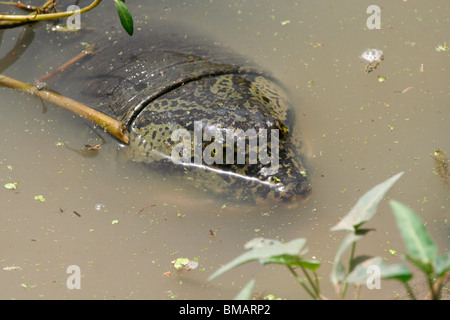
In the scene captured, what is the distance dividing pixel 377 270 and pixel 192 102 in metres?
2.46

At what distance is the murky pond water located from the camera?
2.98m

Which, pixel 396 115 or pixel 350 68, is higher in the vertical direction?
pixel 350 68

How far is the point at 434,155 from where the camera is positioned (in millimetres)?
3666

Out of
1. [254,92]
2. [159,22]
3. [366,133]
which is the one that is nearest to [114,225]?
[254,92]

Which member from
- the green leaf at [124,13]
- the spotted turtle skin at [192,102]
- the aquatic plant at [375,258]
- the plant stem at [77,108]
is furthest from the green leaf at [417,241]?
the green leaf at [124,13]

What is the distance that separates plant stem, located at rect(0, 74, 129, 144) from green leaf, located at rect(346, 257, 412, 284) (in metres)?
2.48

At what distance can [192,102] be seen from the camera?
149 inches

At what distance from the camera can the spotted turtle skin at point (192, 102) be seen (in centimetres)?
350

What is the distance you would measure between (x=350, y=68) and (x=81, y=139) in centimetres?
254

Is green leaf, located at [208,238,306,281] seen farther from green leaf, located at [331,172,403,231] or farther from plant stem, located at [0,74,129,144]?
plant stem, located at [0,74,129,144]

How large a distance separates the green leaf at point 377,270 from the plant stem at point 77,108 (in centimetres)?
248

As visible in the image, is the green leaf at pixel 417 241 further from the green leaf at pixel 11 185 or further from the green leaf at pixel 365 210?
the green leaf at pixel 11 185

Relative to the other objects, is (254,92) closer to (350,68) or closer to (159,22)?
(350,68)

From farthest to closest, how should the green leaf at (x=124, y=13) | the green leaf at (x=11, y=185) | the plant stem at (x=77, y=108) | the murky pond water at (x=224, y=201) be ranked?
the plant stem at (x=77, y=108), the green leaf at (x=124, y=13), the green leaf at (x=11, y=185), the murky pond water at (x=224, y=201)
